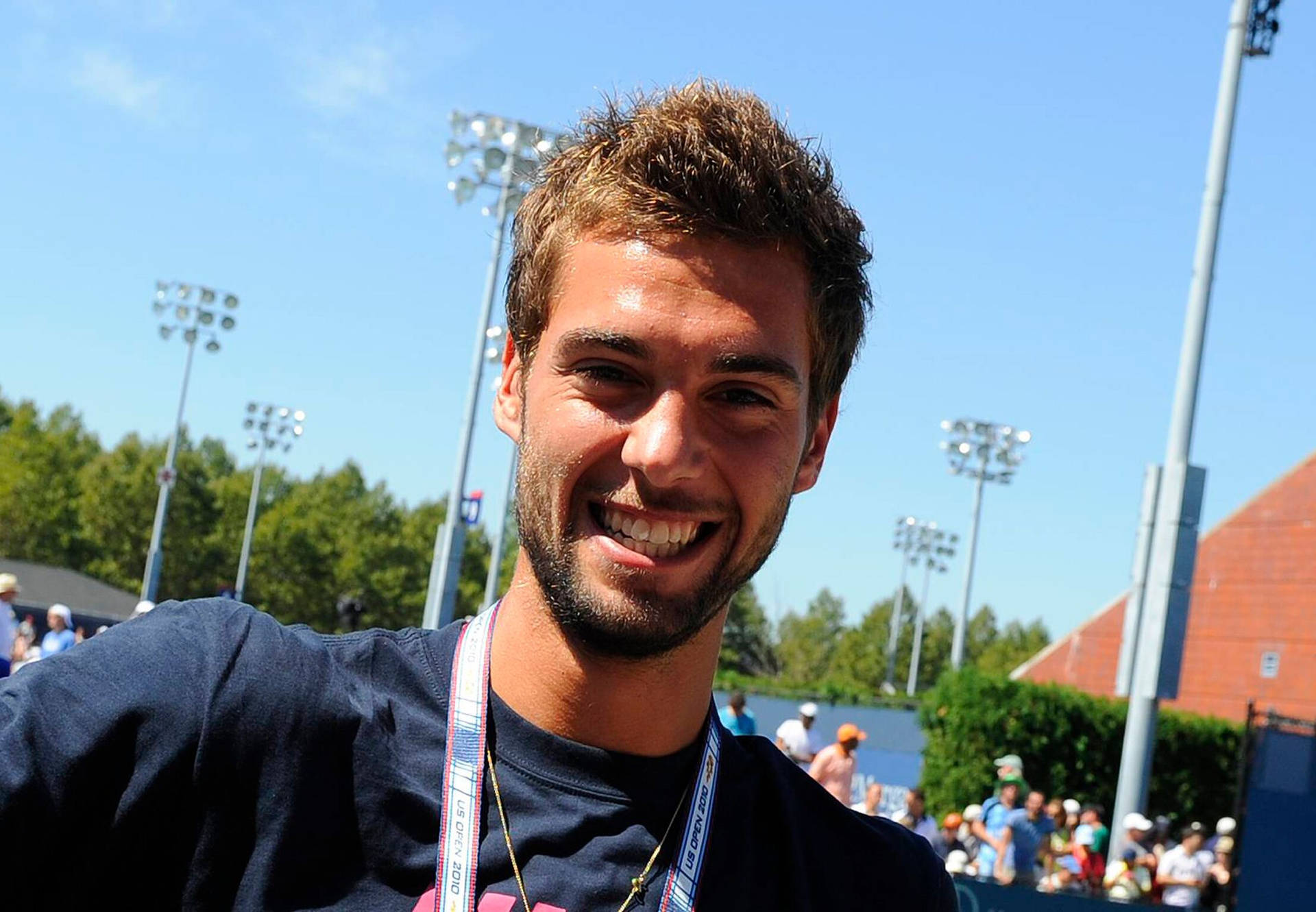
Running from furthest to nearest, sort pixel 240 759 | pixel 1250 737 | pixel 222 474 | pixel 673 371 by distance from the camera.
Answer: pixel 222 474 < pixel 1250 737 < pixel 673 371 < pixel 240 759

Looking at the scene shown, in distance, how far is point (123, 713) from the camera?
1.68 meters

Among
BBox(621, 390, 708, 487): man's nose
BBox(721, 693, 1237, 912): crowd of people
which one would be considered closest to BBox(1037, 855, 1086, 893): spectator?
BBox(721, 693, 1237, 912): crowd of people

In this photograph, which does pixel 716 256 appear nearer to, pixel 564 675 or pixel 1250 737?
pixel 564 675

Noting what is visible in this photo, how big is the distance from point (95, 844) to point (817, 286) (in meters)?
1.14

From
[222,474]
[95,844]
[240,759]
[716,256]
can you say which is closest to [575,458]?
[716,256]

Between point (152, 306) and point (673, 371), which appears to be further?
point (152, 306)

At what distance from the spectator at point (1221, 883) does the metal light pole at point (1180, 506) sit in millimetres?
1167

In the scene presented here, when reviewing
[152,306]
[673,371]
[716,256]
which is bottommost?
[673,371]

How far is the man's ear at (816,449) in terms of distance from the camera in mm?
2156

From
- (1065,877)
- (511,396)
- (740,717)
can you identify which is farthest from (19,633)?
(511,396)

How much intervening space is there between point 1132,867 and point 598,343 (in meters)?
14.6

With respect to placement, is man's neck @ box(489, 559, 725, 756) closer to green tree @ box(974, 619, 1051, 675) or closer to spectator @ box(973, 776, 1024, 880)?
spectator @ box(973, 776, 1024, 880)

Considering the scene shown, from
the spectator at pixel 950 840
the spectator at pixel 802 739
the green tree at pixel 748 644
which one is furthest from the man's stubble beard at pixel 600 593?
the green tree at pixel 748 644

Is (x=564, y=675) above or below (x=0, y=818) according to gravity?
above
